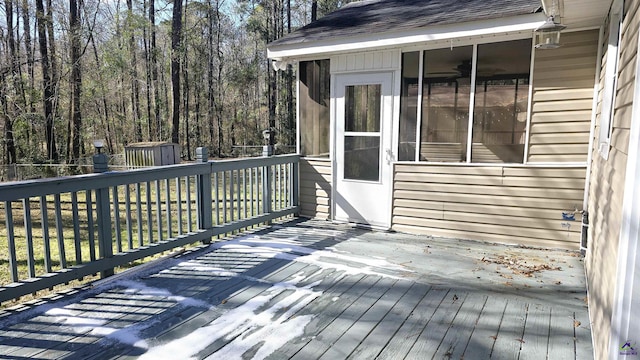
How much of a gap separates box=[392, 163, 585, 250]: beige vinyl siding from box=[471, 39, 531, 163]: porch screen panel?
8.1 inches

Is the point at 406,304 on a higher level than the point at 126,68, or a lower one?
lower

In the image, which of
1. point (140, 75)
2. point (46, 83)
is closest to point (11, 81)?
point (46, 83)

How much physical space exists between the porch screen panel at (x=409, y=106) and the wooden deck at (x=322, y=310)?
1.28m

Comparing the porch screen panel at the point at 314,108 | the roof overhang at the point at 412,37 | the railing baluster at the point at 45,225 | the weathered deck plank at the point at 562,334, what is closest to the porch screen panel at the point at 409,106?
the roof overhang at the point at 412,37

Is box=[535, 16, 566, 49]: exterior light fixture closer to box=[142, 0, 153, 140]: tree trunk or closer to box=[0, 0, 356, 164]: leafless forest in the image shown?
box=[0, 0, 356, 164]: leafless forest

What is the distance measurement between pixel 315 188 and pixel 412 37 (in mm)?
2260

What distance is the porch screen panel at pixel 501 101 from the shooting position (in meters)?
4.05

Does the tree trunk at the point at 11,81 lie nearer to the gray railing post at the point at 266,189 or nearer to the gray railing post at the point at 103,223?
the gray railing post at the point at 266,189

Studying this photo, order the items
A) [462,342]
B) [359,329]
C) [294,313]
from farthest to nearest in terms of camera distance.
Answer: [294,313] < [359,329] < [462,342]

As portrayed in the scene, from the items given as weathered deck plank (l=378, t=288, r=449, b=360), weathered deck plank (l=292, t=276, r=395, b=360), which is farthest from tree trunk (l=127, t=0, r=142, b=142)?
weathered deck plank (l=378, t=288, r=449, b=360)

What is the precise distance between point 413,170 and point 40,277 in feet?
12.0

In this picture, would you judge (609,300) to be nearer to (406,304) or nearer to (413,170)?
(406,304)

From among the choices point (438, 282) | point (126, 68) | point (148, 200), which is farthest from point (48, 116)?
point (438, 282)

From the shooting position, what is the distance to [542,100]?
3.96 m
